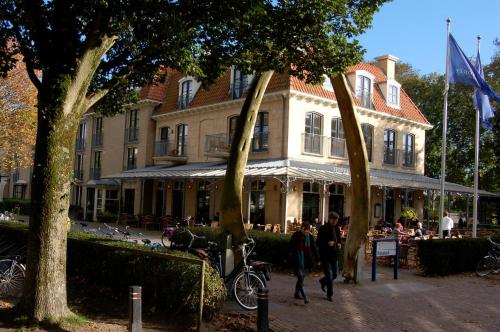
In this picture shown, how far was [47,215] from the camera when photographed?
677cm

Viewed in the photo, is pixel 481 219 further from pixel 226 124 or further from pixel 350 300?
pixel 350 300

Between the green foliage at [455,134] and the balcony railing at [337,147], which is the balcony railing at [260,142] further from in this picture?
the green foliage at [455,134]

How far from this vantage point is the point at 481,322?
8.11 m

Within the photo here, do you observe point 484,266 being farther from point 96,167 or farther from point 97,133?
point 97,133

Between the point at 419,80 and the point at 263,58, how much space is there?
107ft

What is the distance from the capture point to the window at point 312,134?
23.8m

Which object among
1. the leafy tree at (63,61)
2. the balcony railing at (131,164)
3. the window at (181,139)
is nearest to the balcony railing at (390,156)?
the window at (181,139)

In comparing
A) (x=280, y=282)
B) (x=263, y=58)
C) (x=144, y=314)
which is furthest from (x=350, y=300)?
(x=263, y=58)

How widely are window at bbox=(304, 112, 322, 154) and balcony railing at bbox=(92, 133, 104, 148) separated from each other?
17664mm

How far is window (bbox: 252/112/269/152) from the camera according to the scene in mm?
24041

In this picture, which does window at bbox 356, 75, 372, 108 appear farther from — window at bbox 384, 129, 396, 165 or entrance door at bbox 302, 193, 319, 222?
entrance door at bbox 302, 193, 319, 222

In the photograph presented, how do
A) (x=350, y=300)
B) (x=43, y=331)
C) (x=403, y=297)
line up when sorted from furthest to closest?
1. (x=403, y=297)
2. (x=350, y=300)
3. (x=43, y=331)

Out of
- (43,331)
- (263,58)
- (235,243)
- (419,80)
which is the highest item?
(419,80)

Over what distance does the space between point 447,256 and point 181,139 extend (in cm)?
1911
